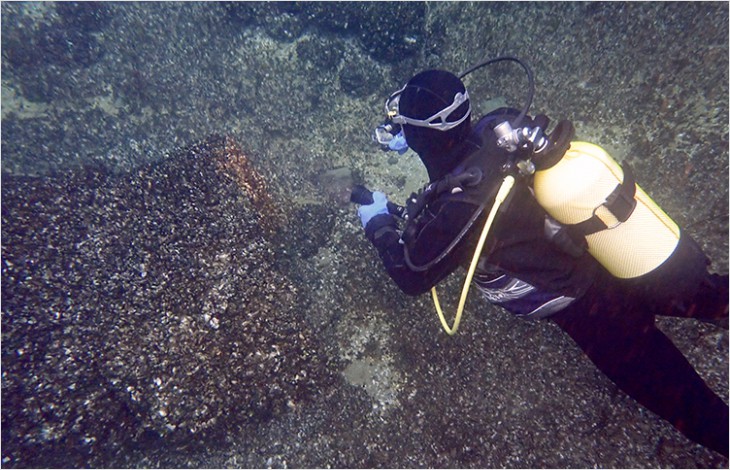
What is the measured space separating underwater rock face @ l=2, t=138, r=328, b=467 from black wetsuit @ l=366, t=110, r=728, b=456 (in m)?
2.08

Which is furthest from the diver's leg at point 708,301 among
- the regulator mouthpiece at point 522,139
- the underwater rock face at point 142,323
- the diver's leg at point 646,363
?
the underwater rock face at point 142,323

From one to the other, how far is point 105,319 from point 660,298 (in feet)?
18.6

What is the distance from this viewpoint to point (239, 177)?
5.49m

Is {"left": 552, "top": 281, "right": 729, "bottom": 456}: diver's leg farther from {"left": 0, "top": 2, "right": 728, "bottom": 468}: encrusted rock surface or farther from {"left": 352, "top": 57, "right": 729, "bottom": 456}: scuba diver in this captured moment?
{"left": 0, "top": 2, "right": 728, "bottom": 468}: encrusted rock surface

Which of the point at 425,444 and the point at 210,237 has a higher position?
the point at 210,237

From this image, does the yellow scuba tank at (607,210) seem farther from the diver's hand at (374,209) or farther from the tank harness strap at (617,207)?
the diver's hand at (374,209)

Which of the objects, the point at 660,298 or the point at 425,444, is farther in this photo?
the point at 425,444

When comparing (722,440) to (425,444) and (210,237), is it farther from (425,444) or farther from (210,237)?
(210,237)

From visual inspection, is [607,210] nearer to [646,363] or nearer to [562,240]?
[562,240]

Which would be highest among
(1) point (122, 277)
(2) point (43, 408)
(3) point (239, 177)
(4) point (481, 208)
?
(4) point (481, 208)

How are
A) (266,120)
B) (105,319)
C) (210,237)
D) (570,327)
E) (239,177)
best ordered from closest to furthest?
(570,327)
(105,319)
(210,237)
(239,177)
(266,120)

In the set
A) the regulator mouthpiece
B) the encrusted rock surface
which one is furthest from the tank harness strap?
the encrusted rock surface

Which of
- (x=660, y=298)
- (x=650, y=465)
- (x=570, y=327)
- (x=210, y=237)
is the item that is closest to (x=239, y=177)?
(x=210, y=237)

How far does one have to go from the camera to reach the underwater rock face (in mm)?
4289
